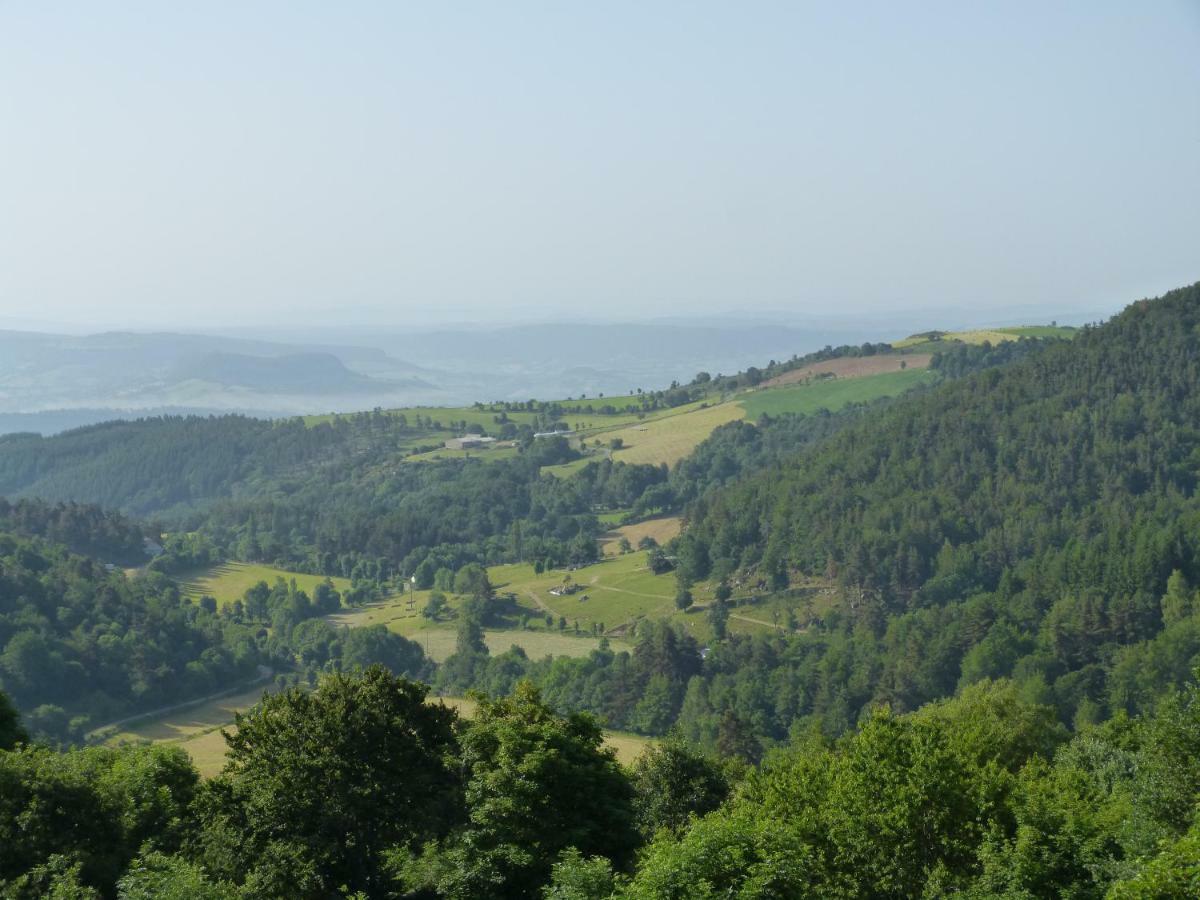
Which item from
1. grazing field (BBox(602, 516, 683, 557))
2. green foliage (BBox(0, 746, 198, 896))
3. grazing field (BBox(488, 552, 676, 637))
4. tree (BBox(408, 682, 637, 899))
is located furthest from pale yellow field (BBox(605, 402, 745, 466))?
green foliage (BBox(0, 746, 198, 896))

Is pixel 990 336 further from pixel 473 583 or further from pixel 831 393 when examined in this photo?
pixel 473 583

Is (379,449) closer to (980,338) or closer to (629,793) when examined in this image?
(980,338)

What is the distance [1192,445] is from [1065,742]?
256ft

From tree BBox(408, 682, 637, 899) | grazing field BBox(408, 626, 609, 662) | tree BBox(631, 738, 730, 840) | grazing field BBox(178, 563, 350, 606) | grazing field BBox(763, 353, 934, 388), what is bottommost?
grazing field BBox(408, 626, 609, 662)

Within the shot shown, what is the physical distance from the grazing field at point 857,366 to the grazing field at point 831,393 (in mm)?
2728

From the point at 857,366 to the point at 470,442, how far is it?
4994cm

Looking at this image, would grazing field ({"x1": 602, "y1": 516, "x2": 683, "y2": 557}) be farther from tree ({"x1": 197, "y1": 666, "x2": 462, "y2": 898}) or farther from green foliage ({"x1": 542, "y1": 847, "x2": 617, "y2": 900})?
green foliage ({"x1": 542, "y1": 847, "x2": 617, "y2": 900})

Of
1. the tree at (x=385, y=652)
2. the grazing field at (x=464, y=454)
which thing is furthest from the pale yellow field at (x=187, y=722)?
the grazing field at (x=464, y=454)

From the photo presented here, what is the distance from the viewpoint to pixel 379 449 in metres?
190

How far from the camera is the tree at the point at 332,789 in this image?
26.5 metres

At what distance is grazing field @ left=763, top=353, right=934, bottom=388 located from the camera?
178 metres

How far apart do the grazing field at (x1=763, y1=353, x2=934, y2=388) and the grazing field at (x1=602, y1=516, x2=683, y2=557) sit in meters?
48.6

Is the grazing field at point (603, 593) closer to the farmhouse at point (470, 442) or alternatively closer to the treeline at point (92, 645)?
the treeline at point (92, 645)

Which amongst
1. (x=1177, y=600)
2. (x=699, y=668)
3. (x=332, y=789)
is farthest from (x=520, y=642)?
(x=332, y=789)
